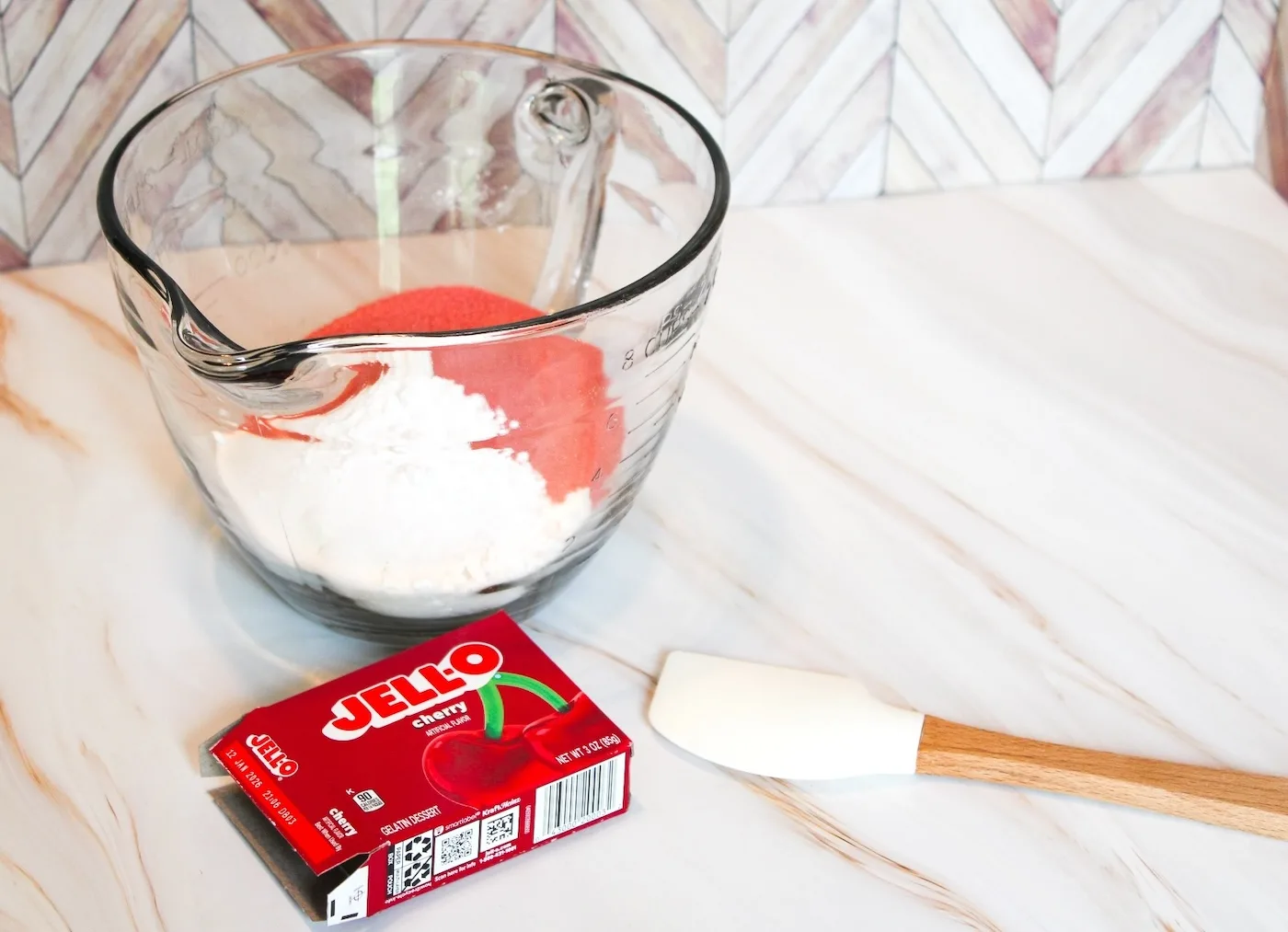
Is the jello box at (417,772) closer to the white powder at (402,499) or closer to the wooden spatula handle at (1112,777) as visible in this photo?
the white powder at (402,499)

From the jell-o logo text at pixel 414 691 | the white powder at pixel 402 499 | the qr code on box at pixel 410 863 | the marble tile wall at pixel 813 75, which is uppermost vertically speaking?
the marble tile wall at pixel 813 75

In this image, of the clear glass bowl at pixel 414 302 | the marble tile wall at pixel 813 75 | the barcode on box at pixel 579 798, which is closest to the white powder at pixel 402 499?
the clear glass bowl at pixel 414 302

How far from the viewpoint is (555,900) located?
0.61 m

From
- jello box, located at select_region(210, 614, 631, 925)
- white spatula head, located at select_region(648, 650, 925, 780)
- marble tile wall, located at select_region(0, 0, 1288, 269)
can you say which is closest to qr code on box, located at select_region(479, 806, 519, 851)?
jello box, located at select_region(210, 614, 631, 925)

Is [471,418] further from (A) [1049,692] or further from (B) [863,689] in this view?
(A) [1049,692]

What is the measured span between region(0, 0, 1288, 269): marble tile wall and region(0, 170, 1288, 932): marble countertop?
0.04 meters

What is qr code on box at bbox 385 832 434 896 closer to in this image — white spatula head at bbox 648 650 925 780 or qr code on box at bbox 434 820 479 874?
qr code on box at bbox 434 820 479 874

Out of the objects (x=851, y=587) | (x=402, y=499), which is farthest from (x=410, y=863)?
(x=851, y=587)

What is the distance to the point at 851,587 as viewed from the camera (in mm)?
791

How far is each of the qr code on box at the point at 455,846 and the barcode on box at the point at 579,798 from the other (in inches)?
1.2

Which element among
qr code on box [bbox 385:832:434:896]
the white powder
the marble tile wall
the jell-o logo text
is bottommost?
qr code on box [bbox 385:832:434:896]

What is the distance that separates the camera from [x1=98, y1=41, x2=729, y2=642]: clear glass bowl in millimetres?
605

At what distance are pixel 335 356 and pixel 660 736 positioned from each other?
0.82 feet

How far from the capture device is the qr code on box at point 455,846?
23.1 inches
